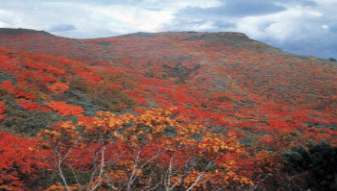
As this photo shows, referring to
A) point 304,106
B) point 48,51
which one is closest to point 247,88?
point 304,106

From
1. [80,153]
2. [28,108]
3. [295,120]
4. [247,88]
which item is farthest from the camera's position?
[247,88]

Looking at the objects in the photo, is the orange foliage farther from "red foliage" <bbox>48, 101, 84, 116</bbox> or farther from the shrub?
the shrub

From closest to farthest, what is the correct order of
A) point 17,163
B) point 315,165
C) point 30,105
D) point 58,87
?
point 315,165 → point 17,163 → point 30,105 → point 58,87

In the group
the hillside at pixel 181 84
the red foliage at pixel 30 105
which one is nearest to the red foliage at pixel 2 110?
the hillside at pixel 181 84

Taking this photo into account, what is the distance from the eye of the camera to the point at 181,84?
40438 mm

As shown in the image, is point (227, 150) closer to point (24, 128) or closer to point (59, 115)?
point (24, 128)

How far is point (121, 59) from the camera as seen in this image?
50.4 m

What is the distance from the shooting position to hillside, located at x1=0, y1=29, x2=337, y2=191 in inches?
810

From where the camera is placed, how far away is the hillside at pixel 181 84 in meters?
20.6

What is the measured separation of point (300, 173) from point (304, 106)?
86.8 feet

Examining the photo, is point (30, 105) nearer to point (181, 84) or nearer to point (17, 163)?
point (17, 163)

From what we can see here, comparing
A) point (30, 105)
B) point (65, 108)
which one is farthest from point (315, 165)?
point (30, 105)

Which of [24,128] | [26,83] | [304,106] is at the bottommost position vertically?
[304,106]

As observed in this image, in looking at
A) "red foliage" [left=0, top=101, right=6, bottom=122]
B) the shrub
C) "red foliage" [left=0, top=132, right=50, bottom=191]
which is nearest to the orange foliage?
"red foliage" [left=0, top=101, right=6, bottom=122]
